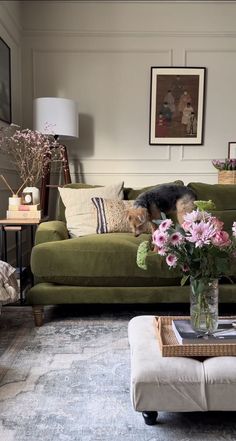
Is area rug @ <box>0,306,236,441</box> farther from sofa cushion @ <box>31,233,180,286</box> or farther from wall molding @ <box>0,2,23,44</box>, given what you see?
wall molding @ <box>0,2,23,44</box>

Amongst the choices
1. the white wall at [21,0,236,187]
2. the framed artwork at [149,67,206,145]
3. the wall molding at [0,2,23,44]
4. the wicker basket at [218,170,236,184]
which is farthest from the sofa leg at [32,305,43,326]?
the wall molding at [0,2,23,44]

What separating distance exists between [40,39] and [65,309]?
2.74m

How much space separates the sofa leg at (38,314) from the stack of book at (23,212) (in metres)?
0.73

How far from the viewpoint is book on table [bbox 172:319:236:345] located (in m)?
1.50

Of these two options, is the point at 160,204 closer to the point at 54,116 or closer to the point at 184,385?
the point at 54,116

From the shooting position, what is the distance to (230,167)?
370cm

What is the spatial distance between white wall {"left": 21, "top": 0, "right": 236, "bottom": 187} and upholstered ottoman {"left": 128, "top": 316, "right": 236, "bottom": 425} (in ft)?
9.63

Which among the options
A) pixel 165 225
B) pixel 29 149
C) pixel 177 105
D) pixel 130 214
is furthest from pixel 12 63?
pixel 165 225

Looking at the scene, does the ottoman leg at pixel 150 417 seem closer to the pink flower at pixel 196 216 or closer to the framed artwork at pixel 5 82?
the pink flower at pixel 196 216

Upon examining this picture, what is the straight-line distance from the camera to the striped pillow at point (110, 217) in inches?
120

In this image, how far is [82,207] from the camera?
3164 mm

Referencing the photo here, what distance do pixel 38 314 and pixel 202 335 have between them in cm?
132

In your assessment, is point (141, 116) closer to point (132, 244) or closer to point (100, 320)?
point (132, 244)

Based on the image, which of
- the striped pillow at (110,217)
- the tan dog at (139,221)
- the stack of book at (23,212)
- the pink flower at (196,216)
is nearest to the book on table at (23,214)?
→ the stack of book at (23,212)
